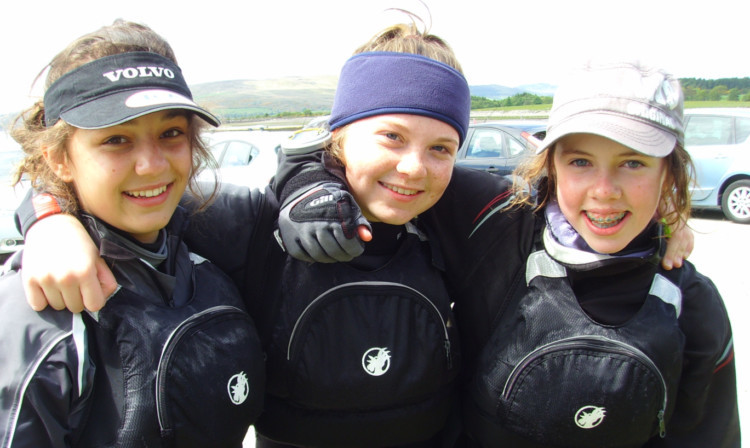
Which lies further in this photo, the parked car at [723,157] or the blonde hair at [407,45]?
the parked car at [723,157]

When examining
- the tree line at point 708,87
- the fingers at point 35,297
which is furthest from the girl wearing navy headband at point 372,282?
the tree line at point 708,87

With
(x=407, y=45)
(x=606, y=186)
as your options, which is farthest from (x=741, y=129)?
(x=407, y=45)

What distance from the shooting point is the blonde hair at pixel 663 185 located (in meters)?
1.69

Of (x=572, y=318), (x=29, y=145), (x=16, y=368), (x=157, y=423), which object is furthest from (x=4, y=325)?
(x=572, y=318)

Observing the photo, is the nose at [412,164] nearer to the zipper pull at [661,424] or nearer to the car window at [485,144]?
the zipper pull at [661,424]

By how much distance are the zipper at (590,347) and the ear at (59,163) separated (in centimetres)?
148

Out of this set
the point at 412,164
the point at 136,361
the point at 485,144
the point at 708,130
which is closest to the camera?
the point at 136,361

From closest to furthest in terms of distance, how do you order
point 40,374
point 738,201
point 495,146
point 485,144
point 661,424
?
point 40,374, point 661,424, point 738,201, point 495,146, point 485,144

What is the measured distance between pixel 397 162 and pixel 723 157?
8.19 meters

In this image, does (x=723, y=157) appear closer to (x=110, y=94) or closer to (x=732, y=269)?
(x=732, y=269)

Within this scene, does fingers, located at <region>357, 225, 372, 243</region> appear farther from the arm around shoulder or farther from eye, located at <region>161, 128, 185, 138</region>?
the arm around shoulder

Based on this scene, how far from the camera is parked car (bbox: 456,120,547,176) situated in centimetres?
793

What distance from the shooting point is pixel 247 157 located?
7.27 meters

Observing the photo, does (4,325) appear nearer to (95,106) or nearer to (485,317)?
(95,106)
